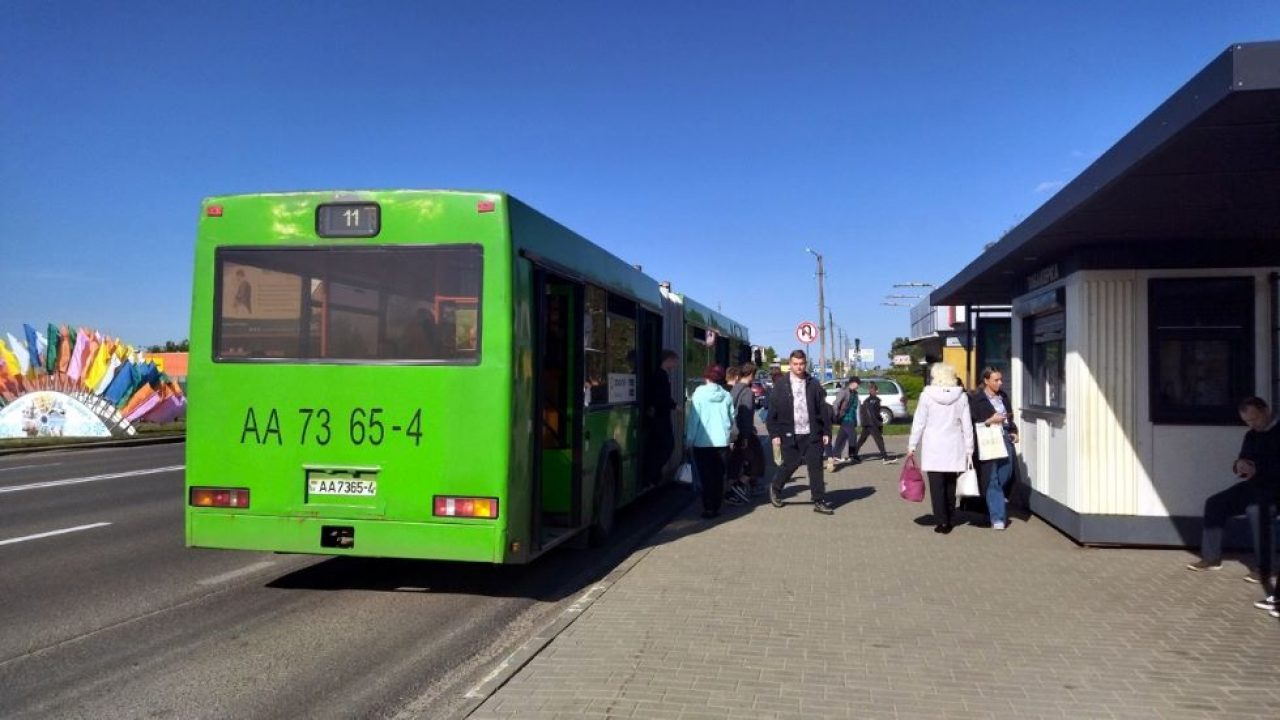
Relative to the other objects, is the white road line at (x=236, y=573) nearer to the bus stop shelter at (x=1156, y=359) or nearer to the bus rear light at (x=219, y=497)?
the bus rear light at (x=219, y=497)

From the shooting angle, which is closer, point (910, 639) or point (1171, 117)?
point (1171, 117)

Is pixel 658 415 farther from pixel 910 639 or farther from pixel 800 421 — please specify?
pixel 910 639

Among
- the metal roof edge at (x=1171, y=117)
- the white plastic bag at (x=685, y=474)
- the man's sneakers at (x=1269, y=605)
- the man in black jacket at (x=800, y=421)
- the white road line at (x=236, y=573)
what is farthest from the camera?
the white plastic bag at (x=685, y=474)

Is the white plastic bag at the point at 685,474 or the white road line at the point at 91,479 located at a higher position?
the white plastic bag at the point at 685,474

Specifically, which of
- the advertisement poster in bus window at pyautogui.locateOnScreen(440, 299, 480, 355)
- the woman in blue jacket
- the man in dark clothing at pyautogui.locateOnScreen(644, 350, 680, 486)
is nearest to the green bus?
the advertisement poster in bus window at pyautogui.locateOnScreen(440, 299, 480, 355)

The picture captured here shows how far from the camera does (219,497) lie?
6727 millimetres

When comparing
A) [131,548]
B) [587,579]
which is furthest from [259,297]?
[131,548]

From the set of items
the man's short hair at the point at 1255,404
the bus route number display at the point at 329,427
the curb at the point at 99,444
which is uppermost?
the man's short hair at the point at 1255,404

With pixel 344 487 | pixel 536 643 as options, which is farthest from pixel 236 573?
pixel 536 643

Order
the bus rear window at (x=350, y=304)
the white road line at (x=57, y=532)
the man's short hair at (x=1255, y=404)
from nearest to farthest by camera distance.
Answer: the bus rear window at (x=350, y=304) → the man's short hair at (x=1255, y=404) → the white road line at (x=57, y=532)

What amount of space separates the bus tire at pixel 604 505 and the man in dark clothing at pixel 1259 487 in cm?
504

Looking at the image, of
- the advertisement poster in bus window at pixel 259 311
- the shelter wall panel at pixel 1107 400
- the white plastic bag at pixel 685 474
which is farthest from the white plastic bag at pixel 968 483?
the advertisement poster in bus window at pixel 259 311

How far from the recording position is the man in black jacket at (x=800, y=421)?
1077cm

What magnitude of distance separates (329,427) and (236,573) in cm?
244
